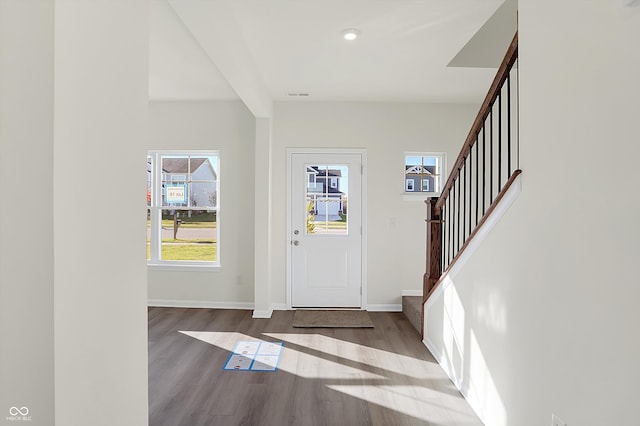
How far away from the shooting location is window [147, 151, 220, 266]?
4965mm

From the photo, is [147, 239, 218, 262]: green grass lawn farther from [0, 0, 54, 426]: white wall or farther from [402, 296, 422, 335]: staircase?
[0, 0, 54, 426]: white wall

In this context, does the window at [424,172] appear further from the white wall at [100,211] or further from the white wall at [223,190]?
the white wall at [100,211]

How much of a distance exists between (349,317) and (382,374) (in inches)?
58.9

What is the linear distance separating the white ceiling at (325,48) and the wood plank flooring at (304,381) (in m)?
2.30

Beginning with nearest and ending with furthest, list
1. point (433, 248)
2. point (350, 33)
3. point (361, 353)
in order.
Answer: point (350, 33), point (361, 353), point (433, 248)

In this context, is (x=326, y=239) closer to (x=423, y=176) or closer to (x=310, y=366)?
(x=423, y=176)

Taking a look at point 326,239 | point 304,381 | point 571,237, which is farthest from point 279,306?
point 571,237

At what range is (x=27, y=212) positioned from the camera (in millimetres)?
789

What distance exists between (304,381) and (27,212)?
244cm

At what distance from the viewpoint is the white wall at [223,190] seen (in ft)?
15.8

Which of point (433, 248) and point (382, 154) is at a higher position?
point (382, 154)

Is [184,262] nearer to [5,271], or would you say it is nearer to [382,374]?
[382,374]

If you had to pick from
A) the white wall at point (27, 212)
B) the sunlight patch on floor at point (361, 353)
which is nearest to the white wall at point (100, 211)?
the white wall at point (27, 212)

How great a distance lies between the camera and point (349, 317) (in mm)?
4441
